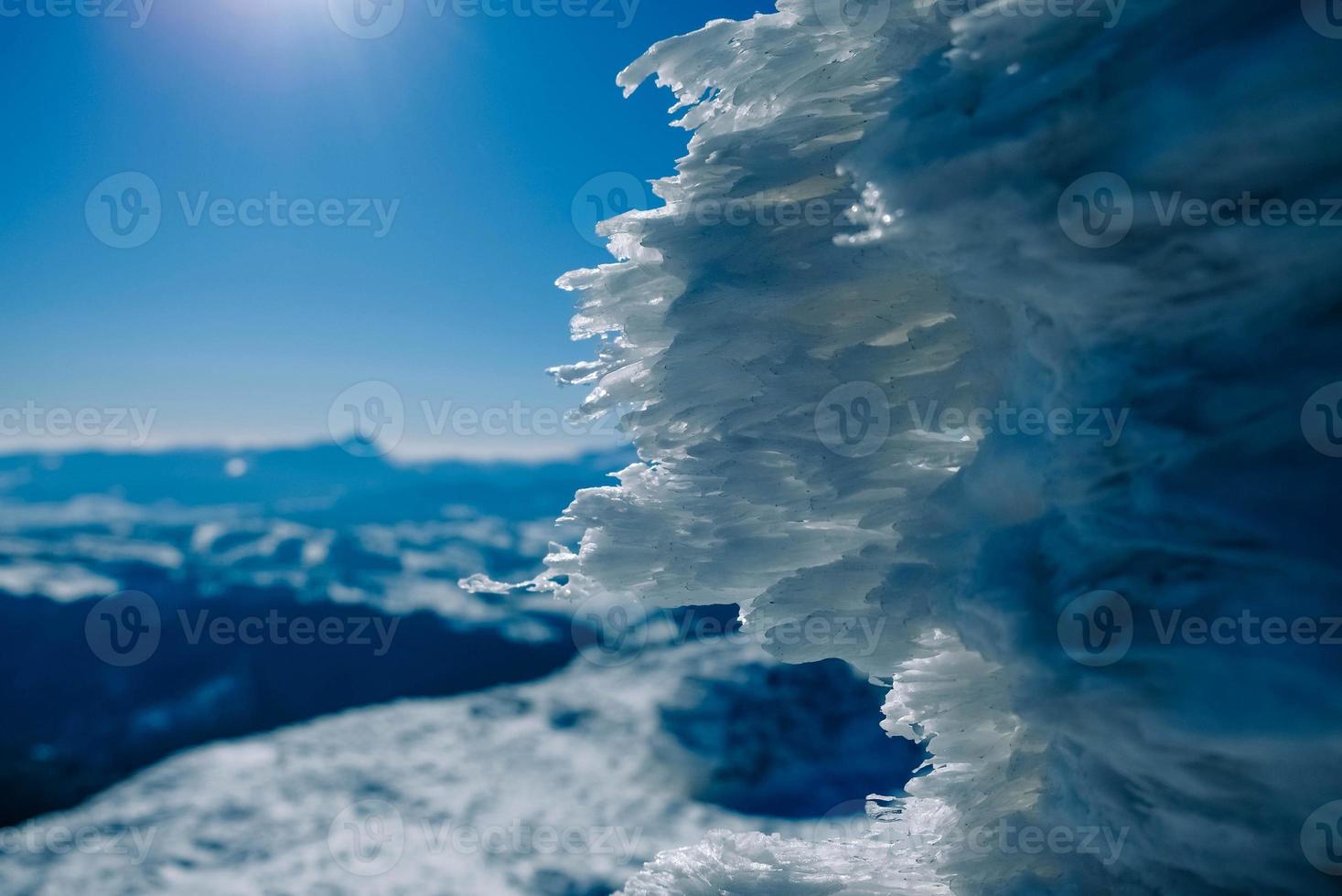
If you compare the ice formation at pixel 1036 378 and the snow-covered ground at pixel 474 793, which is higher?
the ice formation at pixel 1036 378

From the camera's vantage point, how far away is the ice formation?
6.09 ft

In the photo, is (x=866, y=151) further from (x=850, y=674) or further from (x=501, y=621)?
(x=501, y=621)

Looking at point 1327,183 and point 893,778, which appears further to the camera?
point 893,778

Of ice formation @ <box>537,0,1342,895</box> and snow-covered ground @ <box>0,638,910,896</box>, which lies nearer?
ice formation @ <box>537,0,1342,895</box>

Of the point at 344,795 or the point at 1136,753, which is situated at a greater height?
the point at 1136,753

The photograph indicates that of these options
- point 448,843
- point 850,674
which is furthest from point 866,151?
point 850,674

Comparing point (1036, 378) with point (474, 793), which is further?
point (474, 793)

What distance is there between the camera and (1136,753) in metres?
2.08

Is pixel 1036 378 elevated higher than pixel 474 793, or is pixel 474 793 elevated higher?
pixel 1036 378

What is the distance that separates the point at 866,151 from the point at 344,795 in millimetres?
40328

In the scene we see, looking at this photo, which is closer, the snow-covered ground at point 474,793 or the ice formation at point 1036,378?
Answer: the ice formation at point 1036,378

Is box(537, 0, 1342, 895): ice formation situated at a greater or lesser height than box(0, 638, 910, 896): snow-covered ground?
greater

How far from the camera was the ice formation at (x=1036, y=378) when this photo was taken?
1856mm

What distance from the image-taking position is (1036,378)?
2.35m
